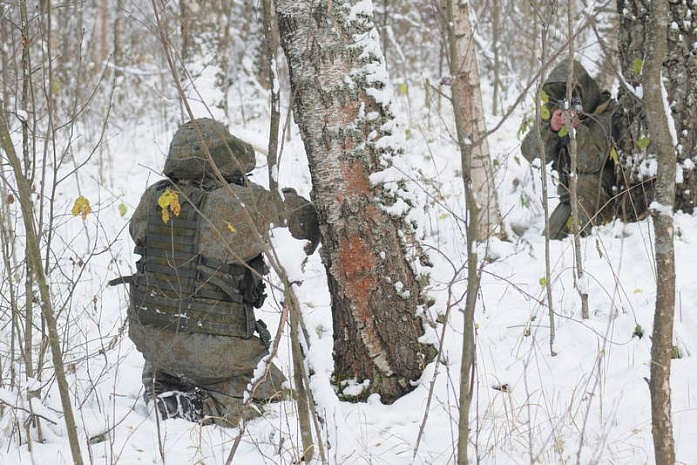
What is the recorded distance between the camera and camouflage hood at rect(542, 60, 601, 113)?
4.62 meters

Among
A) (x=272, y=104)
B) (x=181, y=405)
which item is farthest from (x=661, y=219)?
(x=181, y=405)

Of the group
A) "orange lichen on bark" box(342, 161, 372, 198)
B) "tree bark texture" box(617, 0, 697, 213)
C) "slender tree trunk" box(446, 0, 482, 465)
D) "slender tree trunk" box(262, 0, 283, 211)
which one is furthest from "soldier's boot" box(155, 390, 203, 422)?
"tree bark texture" box(617, 0, 697, 213)

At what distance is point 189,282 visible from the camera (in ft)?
9.39

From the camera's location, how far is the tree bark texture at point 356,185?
264cm

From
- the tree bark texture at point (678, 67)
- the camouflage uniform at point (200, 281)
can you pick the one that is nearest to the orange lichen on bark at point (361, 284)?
the camouflage uniform at point (200, 281)

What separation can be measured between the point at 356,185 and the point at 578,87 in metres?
2.67

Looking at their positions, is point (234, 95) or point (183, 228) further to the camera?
point (234, 95)

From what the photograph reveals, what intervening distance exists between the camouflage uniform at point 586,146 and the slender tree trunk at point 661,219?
3078mm

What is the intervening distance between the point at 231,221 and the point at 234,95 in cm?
911

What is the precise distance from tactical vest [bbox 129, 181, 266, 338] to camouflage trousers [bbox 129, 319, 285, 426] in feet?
0.15

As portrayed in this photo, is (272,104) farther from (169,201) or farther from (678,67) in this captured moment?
(678,67)

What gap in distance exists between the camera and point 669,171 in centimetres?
166

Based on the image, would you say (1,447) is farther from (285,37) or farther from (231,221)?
(285,37)

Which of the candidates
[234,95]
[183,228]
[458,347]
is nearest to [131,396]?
[183,228]
